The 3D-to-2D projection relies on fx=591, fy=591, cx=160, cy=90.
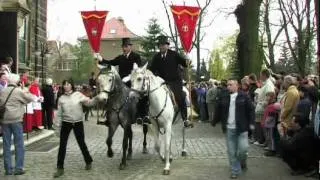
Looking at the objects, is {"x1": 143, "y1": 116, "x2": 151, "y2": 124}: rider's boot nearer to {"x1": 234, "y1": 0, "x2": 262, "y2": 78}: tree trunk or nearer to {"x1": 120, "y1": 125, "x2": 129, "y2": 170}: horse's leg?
{"x1": 120, "y1": 125, "x2": 129, "y2": 170}: horse's leg

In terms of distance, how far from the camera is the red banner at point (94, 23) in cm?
1459

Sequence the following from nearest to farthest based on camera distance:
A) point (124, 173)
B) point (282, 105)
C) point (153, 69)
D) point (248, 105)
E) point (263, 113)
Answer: point (248, 105), point (124, 173), point (282, 105), point (153, 69), point (263, 113)

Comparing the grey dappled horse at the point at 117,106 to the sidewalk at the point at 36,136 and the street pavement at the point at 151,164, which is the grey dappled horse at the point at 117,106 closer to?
the street pavement at the point at 151,164

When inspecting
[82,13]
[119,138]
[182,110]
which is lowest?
[119,138]

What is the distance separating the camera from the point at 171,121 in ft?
41.5

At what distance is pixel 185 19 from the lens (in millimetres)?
14875

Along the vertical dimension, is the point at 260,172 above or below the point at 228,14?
below

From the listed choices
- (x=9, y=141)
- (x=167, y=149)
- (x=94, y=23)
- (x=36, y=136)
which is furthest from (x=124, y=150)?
(x=36, y=136)

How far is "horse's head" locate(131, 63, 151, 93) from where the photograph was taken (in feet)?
39.7

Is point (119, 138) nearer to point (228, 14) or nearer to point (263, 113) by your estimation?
point (263, 113)

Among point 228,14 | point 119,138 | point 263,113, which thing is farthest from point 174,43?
point 263,113

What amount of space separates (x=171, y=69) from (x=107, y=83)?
1777mm

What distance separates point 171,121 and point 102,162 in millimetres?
2064

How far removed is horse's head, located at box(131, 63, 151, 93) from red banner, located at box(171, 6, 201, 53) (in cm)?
296
